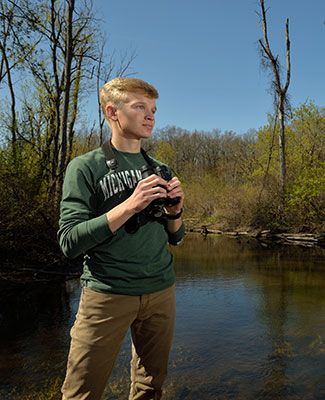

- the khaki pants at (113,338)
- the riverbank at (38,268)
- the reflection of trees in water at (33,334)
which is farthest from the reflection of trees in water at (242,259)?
the khaki pants at (113,338)

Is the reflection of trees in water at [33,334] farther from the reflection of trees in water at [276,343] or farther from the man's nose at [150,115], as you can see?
the man's nose at [150,115]

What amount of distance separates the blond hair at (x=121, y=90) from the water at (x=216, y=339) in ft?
9.36

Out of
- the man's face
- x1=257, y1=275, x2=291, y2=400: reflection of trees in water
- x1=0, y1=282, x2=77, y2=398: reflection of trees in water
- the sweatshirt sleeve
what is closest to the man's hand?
the sweatshirt sleeve

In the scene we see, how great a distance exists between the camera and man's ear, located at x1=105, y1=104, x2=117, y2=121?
187cm

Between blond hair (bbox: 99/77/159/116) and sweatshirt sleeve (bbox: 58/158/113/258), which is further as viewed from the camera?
blond hair (bbox: 99/77/159/116)

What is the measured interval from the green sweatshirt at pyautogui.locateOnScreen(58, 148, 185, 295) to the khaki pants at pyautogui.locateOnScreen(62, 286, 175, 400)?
7 cm

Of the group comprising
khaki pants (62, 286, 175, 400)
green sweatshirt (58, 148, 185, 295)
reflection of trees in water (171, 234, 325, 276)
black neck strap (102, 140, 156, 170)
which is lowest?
reflection of trees in water (171, 234, 325, 276)

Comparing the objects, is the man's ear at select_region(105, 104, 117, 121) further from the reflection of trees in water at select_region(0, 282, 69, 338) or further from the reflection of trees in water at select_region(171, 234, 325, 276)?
the reflection of trees in water at select_region(171, 234, 325, 276)

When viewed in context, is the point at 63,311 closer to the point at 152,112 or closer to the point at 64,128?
the point at 64,128

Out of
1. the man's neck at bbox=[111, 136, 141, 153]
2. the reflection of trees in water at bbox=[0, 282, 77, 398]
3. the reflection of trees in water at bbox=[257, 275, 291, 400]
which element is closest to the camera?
the man's neck at bbox=[111, 136, 141, 153]

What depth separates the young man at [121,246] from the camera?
163 cm

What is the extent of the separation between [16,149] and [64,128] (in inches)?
74.7

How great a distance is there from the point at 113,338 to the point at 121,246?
437 millimetres

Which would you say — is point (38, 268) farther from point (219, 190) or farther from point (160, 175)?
point (219, 190)
